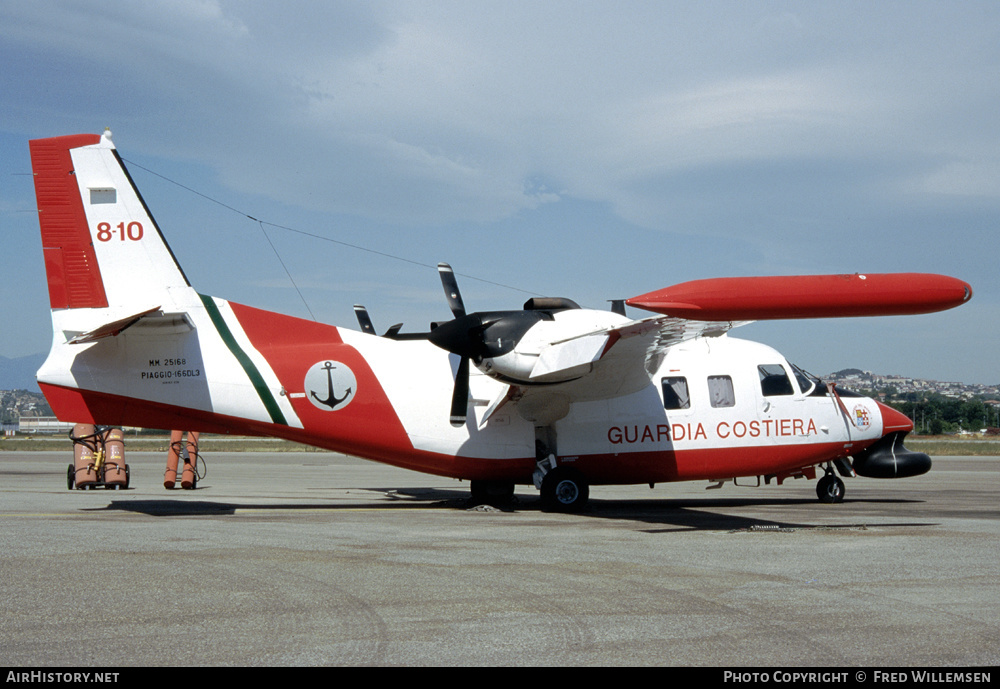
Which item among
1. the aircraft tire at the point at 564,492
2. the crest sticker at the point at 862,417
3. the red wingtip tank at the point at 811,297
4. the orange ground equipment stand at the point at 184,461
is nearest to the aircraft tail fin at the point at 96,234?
the aircraft tire at the point at 564,492

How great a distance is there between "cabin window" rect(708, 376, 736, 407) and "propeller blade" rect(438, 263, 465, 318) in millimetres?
6130

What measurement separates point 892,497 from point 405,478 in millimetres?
17017

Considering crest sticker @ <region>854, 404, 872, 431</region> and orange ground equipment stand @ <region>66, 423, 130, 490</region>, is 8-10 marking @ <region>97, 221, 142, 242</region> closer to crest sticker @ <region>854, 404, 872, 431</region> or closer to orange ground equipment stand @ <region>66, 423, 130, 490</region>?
orange ground equipment stand @ <region>66, 423, 130, 490</region>

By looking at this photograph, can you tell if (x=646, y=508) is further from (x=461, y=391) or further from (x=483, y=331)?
(x=483, y=331)

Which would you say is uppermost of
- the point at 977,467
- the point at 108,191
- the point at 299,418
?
the point at 108,191

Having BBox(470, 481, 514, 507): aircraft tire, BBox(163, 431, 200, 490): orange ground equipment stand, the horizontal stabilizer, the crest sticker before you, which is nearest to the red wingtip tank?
the crest sticker

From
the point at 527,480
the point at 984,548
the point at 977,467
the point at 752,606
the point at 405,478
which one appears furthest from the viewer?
the point at 977,467

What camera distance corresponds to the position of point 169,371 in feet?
53.4

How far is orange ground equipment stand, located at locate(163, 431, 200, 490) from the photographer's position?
24781 mm

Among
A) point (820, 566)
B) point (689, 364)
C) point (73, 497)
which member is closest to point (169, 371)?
point (73, 497)

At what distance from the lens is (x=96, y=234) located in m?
16.4

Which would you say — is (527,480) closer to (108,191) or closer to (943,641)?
(108,191)

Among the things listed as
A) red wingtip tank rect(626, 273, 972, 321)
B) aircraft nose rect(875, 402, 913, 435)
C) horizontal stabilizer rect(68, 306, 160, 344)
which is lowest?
aircraft nose rect(875, 402, 913, 435)

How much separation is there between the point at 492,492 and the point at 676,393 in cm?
486
